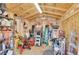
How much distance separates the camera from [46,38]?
1723mm

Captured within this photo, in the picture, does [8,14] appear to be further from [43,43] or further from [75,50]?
[75,50]

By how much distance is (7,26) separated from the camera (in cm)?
172

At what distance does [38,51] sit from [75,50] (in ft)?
1.12

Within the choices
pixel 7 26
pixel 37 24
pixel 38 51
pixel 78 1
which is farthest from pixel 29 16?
pixel 78 1

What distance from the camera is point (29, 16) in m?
1.71

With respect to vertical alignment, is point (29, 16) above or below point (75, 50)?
above

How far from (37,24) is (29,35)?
0.12 m

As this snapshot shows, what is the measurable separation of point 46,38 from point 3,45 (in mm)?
400

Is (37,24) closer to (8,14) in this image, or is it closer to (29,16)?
(29,16)

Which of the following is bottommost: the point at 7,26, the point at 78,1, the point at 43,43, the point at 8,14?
the point at 43,43

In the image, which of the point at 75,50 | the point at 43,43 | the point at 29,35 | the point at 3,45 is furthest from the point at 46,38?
the point at 3,45

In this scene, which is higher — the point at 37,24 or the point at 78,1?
the point at 78,1
